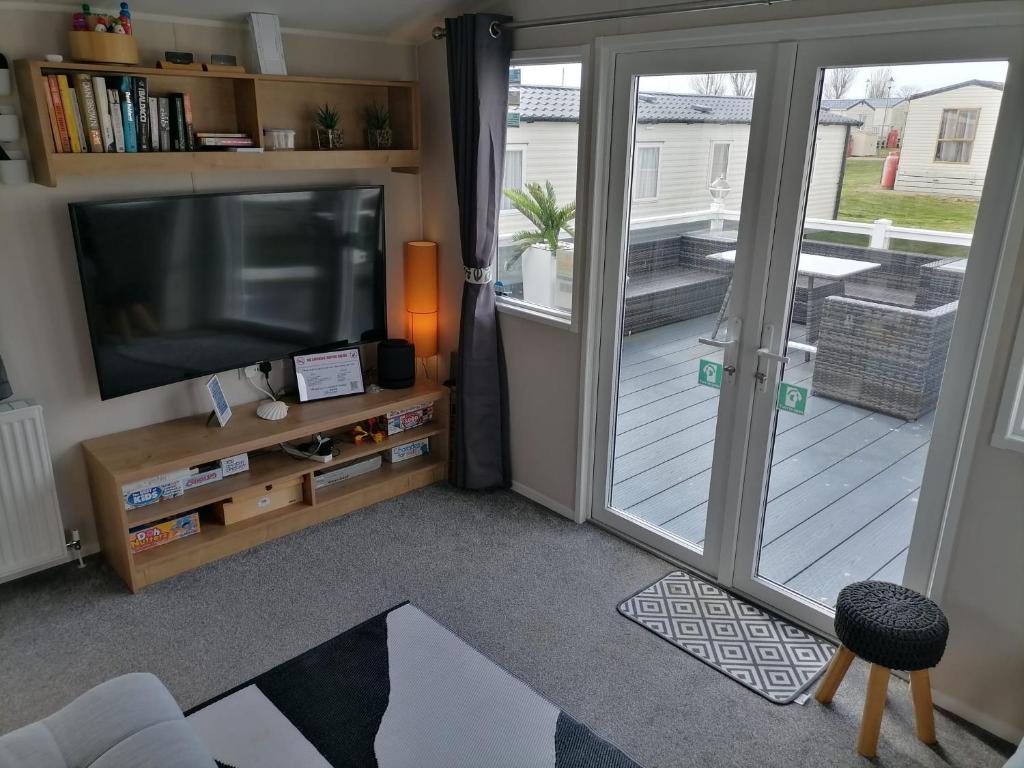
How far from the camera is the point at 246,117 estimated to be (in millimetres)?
3117

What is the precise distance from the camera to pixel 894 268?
8.03 feet

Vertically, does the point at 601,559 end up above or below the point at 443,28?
below

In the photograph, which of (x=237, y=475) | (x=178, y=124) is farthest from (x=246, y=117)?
(x=237, y=475)

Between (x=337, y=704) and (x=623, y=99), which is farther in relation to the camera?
(x=623, y=99)

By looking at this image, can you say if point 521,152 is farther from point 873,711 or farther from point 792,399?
point 873,711

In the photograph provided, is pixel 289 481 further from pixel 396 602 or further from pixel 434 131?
pixel 434 131

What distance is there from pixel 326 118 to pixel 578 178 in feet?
3.63

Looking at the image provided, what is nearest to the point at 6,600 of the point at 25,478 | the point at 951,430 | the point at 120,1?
the point at 25,478

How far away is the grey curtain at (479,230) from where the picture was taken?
10.5ft

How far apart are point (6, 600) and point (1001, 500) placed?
3.38 m

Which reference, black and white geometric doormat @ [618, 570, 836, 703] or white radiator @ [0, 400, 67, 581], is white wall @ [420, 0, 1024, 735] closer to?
black and white geometric doormat @ [618, 570, 836, 703]

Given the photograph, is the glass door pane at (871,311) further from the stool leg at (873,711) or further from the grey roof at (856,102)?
the stool leg at (873,711)

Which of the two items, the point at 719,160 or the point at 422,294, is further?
the point at 422,294

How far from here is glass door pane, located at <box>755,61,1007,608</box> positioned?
226 cm
